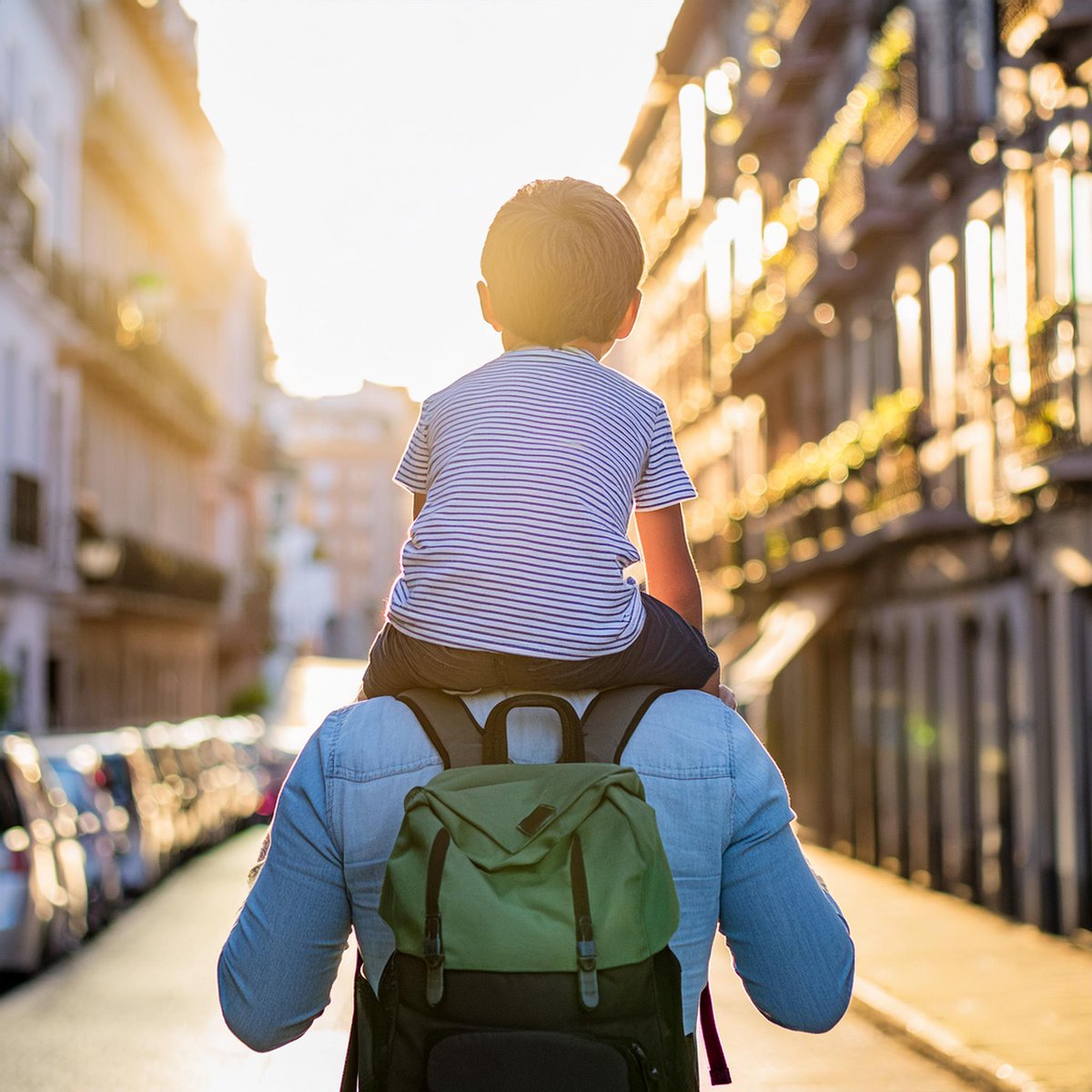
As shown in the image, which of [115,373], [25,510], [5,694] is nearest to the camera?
[5,694]

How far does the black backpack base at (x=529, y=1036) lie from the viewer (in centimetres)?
227

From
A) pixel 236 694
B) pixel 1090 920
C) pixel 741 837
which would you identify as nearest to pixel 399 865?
pixel 741 837

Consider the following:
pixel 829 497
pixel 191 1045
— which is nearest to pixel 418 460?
pixel 191 1045

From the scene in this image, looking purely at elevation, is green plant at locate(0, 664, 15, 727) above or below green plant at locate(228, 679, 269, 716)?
above

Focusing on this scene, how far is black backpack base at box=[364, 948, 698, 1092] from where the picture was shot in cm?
227

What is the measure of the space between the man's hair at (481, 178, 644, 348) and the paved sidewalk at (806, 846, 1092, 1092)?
24.8 feet

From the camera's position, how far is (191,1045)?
36.4ft

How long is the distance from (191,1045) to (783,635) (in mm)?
18254

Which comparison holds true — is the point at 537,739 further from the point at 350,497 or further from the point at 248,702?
the point at 350,497

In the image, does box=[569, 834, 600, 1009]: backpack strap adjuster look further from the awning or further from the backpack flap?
the awning

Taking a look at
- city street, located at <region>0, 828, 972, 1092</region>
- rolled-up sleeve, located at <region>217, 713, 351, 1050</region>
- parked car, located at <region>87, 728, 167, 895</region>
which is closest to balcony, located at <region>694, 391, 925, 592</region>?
parked car, located at <region>87, 728, 167, 895</region>

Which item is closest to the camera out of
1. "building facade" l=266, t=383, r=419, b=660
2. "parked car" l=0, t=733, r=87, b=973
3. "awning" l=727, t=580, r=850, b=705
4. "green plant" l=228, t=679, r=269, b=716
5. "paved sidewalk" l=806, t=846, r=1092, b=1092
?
"paved sidewalk" l=806, t=846, r=1092, b=1092

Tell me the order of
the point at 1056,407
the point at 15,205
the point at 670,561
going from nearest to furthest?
the point at 670,561 < the point at 1056,407 < the point at 15,205

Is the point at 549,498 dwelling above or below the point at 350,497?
below
